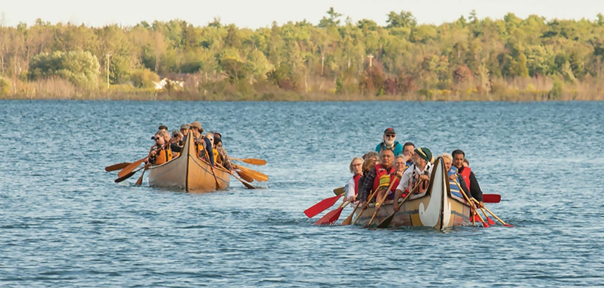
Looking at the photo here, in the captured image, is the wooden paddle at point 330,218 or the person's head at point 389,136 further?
the wooden paddle at point 330,218

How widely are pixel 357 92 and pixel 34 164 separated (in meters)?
112

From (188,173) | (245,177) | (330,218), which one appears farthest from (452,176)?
(245,177)

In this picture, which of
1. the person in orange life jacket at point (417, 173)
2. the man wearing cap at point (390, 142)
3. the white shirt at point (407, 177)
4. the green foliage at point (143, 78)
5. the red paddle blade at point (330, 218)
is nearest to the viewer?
the person in orange life jacket at point (417, 173)

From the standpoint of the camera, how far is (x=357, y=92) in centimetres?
14925

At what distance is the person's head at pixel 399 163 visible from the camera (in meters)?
19.2

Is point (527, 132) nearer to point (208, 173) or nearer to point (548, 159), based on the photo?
point (548, 159)

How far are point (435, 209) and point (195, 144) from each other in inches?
417

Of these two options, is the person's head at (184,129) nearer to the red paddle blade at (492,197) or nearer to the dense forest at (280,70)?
the red paddle blade at (492,197)

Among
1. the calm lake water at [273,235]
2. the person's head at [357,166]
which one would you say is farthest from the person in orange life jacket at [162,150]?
the person's head at [357,166]

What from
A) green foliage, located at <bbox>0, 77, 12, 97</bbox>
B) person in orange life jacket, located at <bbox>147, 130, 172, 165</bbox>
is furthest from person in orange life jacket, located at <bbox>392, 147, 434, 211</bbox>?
green foliage, located at <bbox>0, 77, 12, 97</bbox>

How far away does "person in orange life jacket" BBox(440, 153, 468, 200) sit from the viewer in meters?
18.9

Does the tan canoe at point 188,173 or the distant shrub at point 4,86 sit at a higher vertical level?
the distant shrub at point 4,86

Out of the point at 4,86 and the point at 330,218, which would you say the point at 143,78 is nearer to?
the point at 4,86

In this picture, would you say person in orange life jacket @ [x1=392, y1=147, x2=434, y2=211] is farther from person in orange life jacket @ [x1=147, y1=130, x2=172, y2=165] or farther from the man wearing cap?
person in orange life jacket @ [x1=147, y1=130, x2=172, y2=165]
